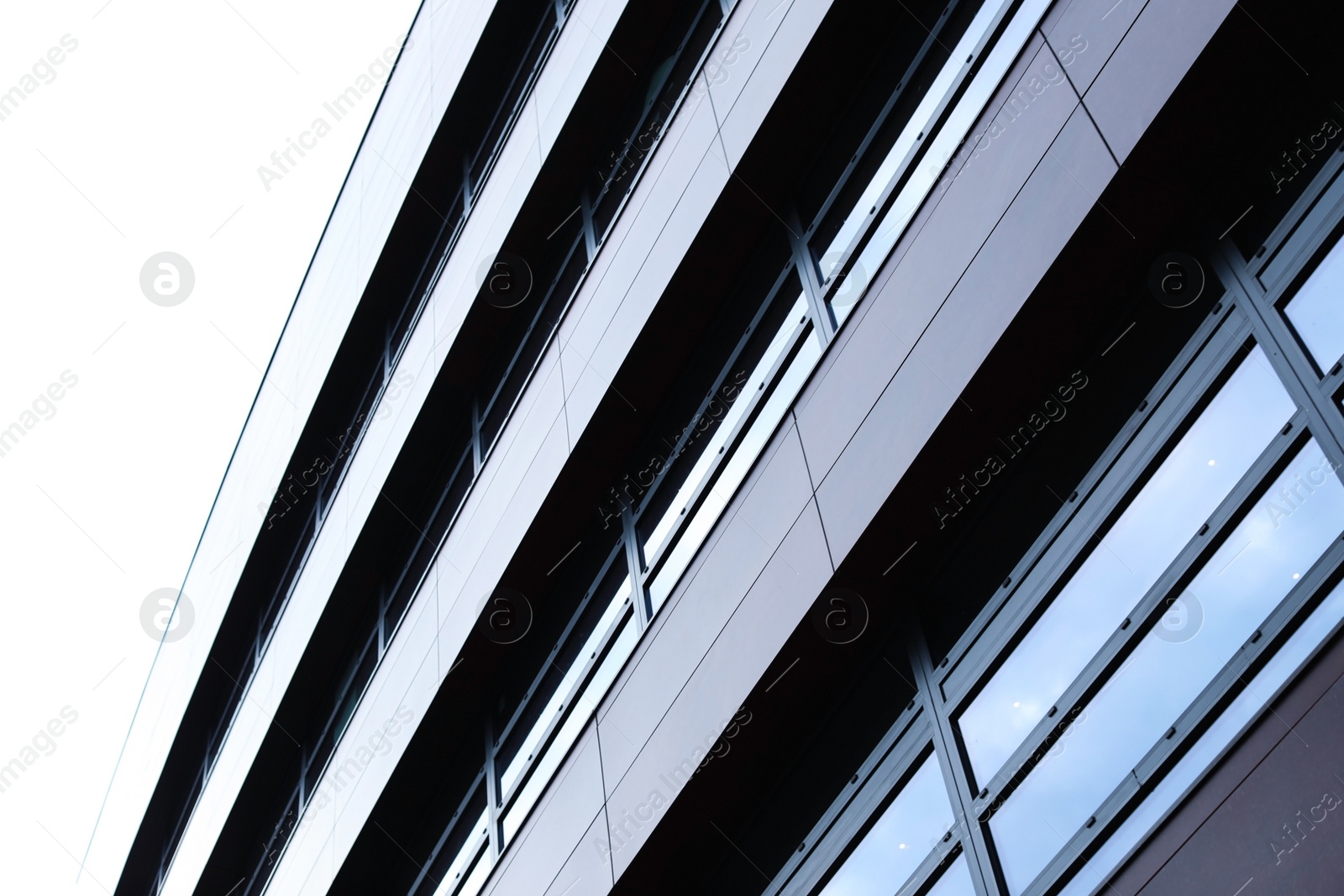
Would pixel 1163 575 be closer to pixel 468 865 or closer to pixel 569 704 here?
pixel 569 704

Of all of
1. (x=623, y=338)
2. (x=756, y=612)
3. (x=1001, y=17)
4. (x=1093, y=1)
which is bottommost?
(x=756, y=612)

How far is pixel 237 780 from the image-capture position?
17.8 m

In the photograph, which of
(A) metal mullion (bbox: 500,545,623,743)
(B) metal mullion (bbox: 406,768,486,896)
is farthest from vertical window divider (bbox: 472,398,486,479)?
(B) metal mullion (bbox: 406,768,486,896)

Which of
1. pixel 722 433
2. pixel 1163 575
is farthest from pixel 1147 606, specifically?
pixel 722 433

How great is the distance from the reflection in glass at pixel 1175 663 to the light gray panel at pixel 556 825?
14.4 feet

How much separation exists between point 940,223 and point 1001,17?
5.20 ft

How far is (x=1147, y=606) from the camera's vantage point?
5.70 meters

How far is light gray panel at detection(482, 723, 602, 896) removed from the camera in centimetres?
964

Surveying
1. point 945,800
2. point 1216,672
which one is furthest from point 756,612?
point 1216,672

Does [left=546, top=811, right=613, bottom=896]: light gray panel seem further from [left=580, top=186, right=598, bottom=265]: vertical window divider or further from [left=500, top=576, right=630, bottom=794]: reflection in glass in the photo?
[left=580, top=186, right=598, bottom=265]: vertical window divider

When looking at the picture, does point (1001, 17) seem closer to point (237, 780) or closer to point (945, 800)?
point (945, 800)

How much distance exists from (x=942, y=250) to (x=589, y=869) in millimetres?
5652

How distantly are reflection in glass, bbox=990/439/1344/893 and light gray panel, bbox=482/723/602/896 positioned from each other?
4.38 m

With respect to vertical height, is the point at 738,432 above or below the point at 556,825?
above
